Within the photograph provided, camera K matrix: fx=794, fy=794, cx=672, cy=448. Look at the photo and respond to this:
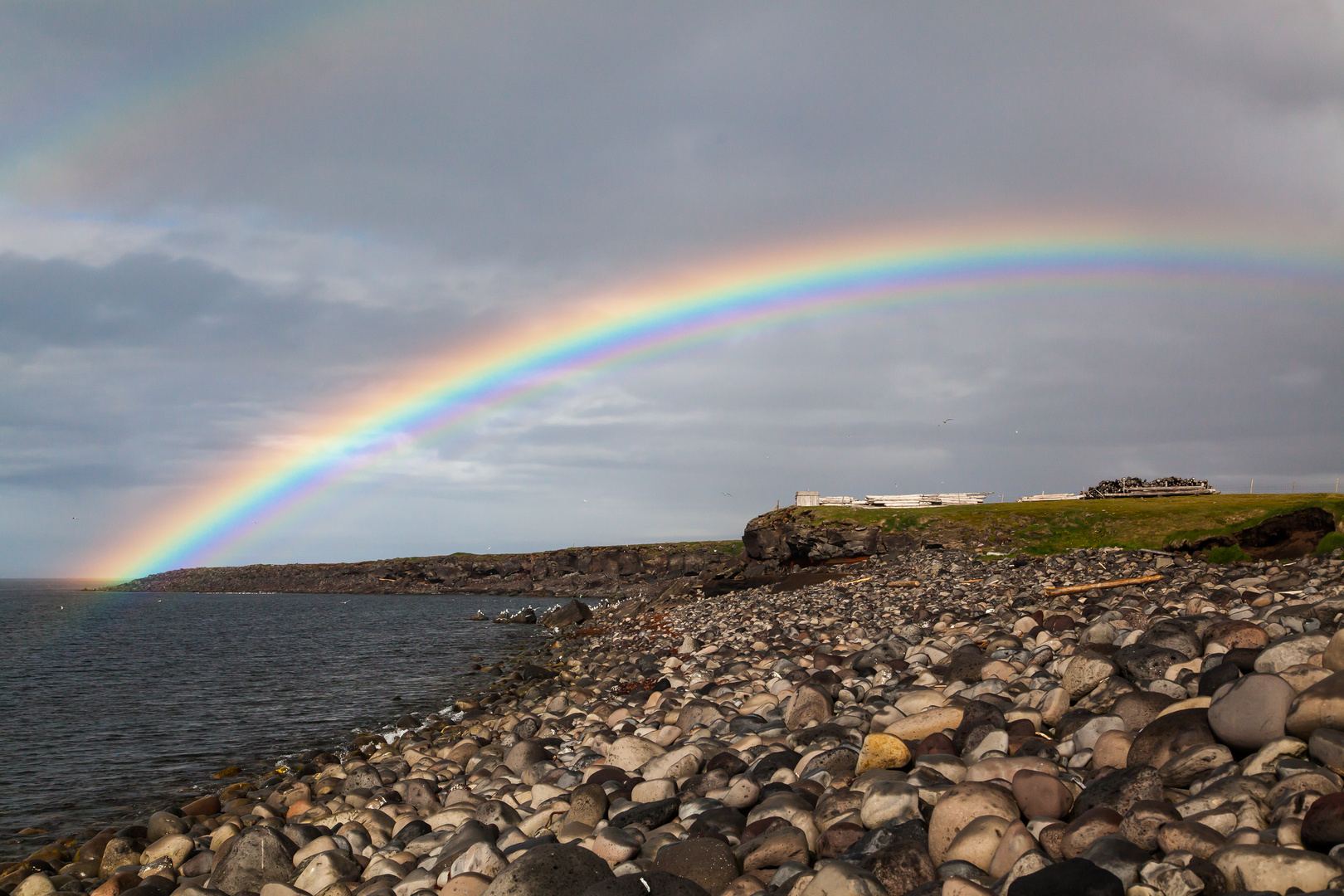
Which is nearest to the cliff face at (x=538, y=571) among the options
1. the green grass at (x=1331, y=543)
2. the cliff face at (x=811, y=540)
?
the cliff face at (x=811, y=540)

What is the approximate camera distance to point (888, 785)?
19.4 ft

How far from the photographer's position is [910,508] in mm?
70125

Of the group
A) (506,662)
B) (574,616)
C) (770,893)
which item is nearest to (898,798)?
(770,893)

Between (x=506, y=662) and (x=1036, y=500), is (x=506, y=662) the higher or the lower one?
the lower one

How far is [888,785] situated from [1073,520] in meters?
53.2

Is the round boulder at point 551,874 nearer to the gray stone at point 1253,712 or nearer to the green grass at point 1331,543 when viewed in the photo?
the gray stone at point 1253,712

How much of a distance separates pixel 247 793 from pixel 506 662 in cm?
2238

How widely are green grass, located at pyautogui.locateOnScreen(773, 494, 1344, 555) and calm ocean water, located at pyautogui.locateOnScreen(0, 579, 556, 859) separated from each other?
1116 inches

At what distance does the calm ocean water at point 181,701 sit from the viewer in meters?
16.5

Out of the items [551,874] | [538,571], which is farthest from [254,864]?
[538,571]

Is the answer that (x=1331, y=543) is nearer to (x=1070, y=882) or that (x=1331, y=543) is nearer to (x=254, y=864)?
(x=1070, y=882)

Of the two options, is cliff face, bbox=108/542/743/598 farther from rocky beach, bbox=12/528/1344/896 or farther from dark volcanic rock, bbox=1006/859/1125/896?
dark volcanic rock, bbox=1006/859/1125/896

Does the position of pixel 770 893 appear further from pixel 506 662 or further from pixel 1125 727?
pixel 506 662

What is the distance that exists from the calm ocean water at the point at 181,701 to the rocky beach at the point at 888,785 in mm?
2633
